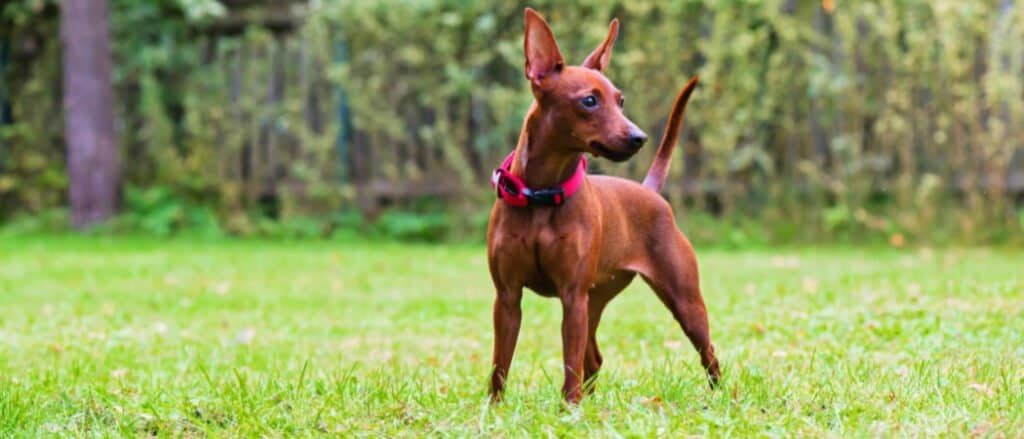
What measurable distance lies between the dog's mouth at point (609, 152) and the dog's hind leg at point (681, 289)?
0.58m

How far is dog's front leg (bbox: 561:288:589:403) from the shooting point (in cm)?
342

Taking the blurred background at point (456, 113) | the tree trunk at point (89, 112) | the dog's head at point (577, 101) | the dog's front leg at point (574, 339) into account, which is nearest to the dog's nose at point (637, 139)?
the dog's head at point (577, 101)

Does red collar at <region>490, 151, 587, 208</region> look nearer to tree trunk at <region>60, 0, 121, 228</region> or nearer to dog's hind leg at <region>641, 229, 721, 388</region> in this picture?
dog's hind leg at <region>641, 229, 721, 388</region>

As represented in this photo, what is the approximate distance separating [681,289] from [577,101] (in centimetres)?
78

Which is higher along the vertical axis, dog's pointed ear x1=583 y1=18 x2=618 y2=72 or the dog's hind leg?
dog's pointed ear x1=583 y1=18 x2=618 y2=72

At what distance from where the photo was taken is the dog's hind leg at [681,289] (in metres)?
3.81

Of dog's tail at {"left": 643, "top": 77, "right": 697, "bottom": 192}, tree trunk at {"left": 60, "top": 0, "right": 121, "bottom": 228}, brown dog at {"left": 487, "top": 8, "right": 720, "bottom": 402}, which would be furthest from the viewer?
tree trunk at {"left": 60, "top": 0, "right": 121, "bottom": 228}

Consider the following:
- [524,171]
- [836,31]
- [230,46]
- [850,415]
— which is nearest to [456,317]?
[524,171]

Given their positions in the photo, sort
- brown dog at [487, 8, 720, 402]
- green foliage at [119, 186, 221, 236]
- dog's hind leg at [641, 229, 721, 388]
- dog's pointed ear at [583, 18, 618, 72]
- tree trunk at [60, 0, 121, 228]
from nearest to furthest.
A: 1. brown dog at [487, 8, 720, 402]
2. dog's pointed ear at [583, 18, 618, 72]
3. dog's hind leg at [641, 229, 721, 388]
4. tree trunk at [60, 0, 121, 228]
5. green foliage at [119, 186, 221, 236]

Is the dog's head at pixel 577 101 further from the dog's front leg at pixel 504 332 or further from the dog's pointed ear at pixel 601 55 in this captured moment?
the dog's front leg at pixel 504 332

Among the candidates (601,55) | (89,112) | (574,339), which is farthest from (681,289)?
(89,112)

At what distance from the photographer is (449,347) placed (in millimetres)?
5695

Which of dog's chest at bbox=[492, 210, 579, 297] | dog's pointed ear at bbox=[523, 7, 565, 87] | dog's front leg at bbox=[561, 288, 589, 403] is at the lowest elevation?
dog's front leg at bbox=[561, 288, 589, 403]

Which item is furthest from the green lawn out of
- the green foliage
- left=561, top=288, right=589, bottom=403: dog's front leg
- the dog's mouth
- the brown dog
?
the green foliage
